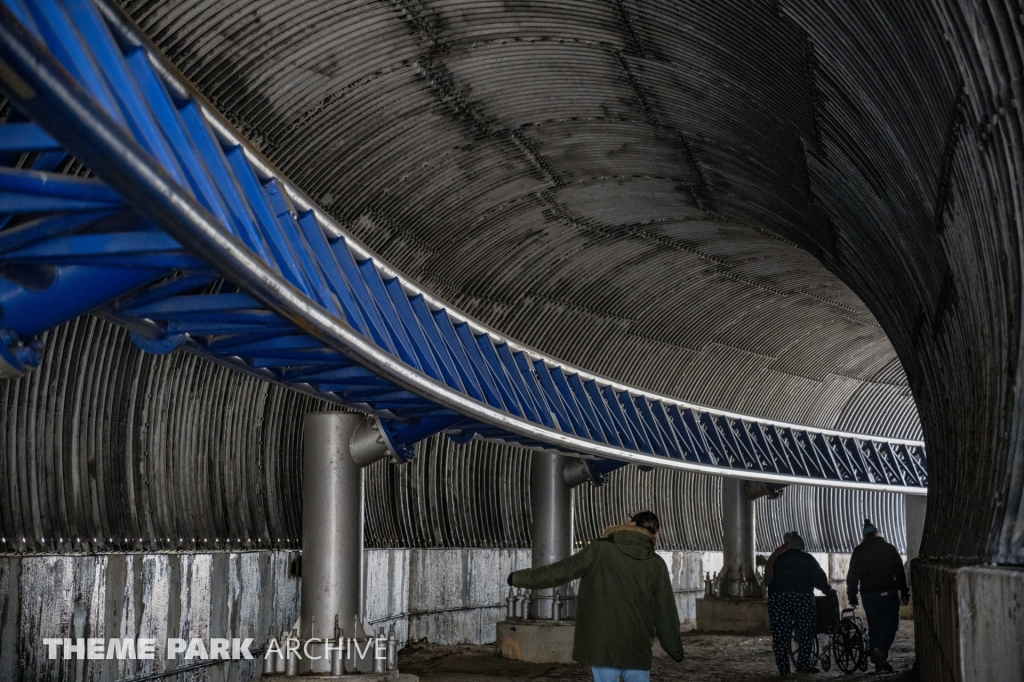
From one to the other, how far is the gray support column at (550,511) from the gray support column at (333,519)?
6735 millimetres

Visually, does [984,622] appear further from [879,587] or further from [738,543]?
[738,543]

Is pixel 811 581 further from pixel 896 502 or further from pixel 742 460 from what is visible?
pixel 896 502

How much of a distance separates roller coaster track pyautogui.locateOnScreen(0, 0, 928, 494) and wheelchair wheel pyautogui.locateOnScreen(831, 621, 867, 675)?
177 inches

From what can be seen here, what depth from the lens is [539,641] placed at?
59.3 ft

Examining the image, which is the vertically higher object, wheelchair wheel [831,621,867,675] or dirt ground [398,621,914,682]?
wheelchair wheel [831,621,867,675]

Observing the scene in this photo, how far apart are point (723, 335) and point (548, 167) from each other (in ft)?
38.3

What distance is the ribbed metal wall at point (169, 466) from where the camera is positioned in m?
11.0

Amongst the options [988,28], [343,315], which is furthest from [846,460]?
[988,28]

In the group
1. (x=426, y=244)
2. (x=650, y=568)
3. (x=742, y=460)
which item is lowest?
(x=650, y=568)

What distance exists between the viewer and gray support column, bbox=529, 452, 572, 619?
18969 mm

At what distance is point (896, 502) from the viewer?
3878 cm

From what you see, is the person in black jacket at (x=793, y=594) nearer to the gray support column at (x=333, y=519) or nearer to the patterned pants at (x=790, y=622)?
the patterned pants at (x=790, y=622)

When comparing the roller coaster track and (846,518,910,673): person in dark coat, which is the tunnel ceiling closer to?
the roller coaster track

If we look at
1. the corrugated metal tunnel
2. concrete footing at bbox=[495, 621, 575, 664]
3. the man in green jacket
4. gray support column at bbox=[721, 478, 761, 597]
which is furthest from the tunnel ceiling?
concrete footing at bbox=[495, 621, 575, 664]
